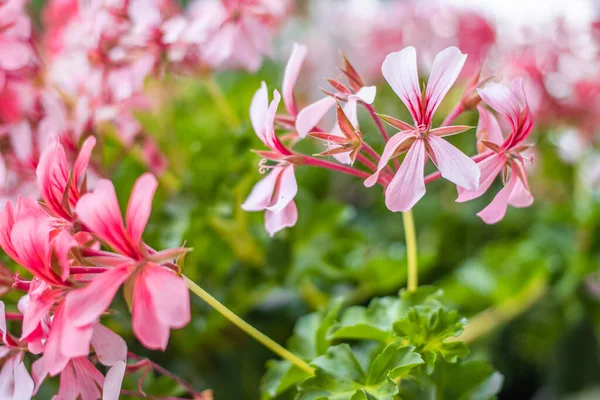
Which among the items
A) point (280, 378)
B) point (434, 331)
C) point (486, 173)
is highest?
point (486, 173)

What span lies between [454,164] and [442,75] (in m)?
0.05

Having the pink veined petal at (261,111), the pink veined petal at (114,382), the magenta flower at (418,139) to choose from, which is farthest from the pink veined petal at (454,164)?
the pink veined petal at (114,382)

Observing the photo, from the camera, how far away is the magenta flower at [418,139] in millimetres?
317

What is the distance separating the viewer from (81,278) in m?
0.32

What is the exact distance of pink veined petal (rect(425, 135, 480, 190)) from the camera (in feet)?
1.02

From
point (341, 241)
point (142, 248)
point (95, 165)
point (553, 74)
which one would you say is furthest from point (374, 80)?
point (142, 248)

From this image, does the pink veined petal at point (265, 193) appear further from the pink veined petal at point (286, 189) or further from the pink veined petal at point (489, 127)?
the pink veined petal at point (489, 127)

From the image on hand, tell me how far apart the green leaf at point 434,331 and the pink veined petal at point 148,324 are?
0.48 feet

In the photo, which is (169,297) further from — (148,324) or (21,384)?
(21,384)

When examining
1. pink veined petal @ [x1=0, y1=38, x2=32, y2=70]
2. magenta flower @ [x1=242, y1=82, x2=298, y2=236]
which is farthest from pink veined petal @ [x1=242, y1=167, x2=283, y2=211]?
pink veined petal @ [x1=0, y1=38, x2=32, y2=70]

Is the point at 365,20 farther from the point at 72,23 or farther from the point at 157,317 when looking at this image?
the point at 157,317

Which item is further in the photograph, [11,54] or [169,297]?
[11,54]

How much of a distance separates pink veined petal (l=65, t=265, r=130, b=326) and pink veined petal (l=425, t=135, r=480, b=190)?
18 centimetres

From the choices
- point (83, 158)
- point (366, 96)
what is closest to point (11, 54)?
point (83, 158)
